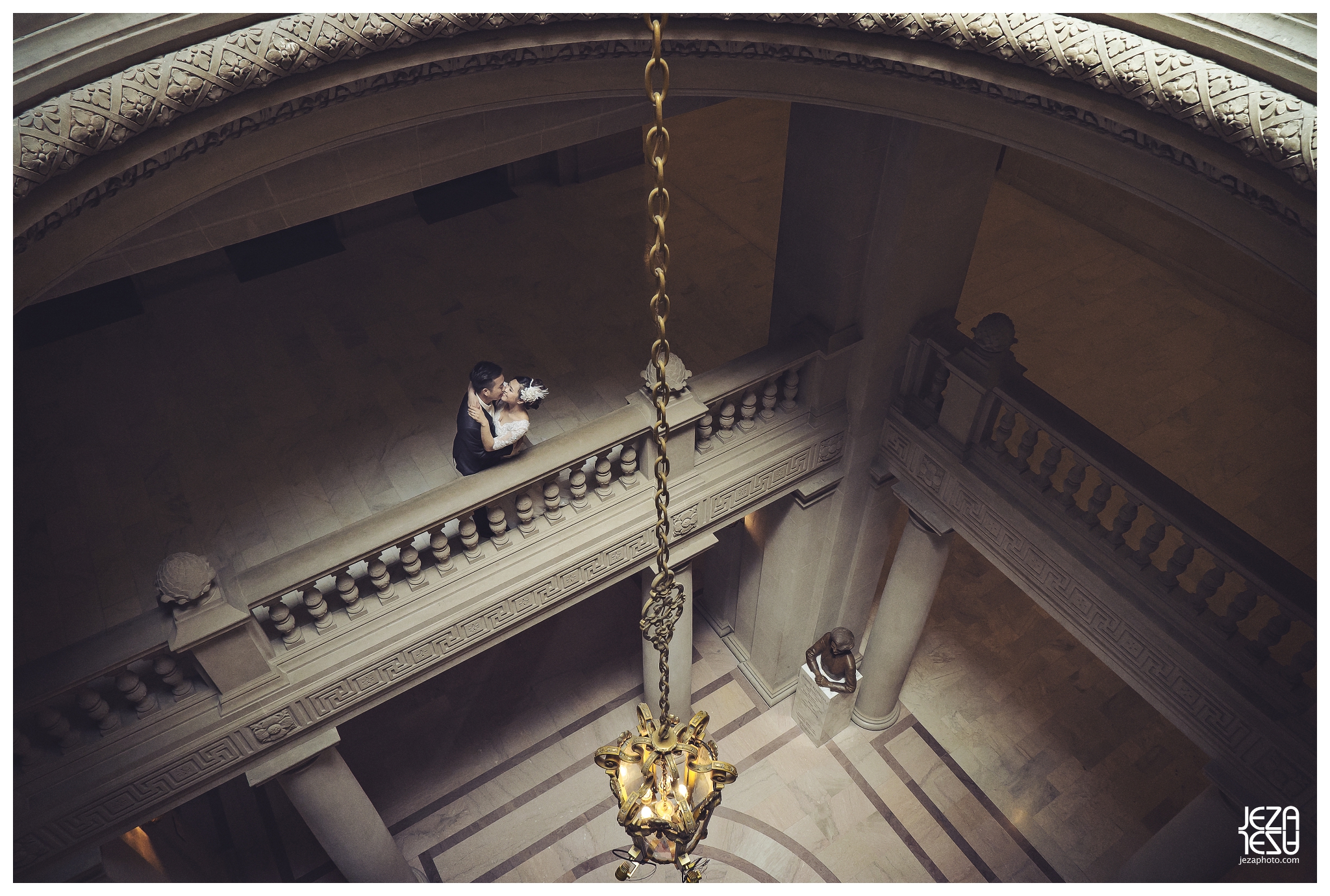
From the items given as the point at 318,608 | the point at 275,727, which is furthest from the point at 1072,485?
the point at 275,727

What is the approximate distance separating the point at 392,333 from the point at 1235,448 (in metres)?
6.94

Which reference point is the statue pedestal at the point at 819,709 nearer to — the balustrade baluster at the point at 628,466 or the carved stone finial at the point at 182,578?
the balustrade baluster at the point at 628,466

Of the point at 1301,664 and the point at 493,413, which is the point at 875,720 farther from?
the point at 493,413

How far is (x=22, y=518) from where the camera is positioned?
5.34 metres

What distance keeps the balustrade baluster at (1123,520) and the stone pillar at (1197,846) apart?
4.86 feet

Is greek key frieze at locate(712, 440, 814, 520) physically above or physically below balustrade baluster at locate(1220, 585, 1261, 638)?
above

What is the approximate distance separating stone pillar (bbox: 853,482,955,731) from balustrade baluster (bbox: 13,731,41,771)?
5.17 m

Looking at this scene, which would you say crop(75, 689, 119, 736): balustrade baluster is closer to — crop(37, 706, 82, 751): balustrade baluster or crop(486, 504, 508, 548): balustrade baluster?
crop(37, 706, 82, 751): balustrade baluster

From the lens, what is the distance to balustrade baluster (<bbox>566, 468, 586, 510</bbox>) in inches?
203

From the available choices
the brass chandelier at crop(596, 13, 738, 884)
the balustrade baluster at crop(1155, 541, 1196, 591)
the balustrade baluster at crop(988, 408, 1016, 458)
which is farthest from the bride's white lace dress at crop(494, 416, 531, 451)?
the balustrade baluster at crop(1155, 541, 1196, 591)

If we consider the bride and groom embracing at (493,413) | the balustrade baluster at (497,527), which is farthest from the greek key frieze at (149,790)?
the bride and groom embracing at (493,413)

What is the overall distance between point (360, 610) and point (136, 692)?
42.5 inches

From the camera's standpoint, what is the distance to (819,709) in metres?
7.81
